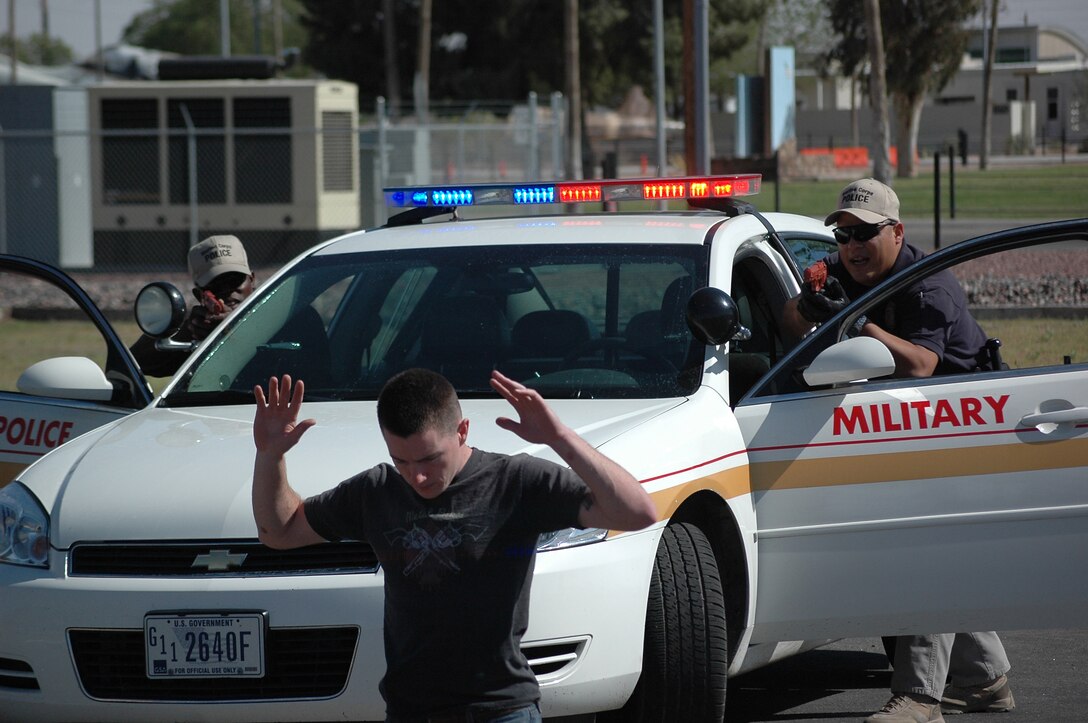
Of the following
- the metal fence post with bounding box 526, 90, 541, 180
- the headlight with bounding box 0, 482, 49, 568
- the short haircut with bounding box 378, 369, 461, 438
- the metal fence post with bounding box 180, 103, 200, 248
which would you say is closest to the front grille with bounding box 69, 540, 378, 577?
the headlight with bounding box 0, 482, 49, 568

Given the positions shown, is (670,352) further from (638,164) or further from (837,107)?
(837,107)

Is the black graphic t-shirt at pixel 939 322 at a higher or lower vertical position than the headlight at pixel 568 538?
higher

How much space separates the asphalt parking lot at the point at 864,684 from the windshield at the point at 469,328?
1221 millimetres

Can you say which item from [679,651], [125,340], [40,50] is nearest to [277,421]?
[679,651]

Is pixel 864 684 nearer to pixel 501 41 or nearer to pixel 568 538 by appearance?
pixel 568 538

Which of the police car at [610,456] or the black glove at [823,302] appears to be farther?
the black glove at [823,302]

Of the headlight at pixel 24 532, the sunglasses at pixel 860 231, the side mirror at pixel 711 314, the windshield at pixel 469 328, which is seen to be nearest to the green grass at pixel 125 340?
the sunglasses at pixel 860 231

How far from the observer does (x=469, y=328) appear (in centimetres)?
520

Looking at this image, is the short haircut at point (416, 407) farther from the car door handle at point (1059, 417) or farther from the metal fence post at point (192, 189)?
the metal fence post at point (192, 189)

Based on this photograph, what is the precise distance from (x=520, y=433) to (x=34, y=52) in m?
132

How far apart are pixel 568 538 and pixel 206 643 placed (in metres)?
0.89

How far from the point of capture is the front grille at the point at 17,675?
407cm

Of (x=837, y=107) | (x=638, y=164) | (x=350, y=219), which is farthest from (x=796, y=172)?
(x=837, y=107)

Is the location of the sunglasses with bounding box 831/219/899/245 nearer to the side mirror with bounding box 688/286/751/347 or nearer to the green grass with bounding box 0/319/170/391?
the side mirror with bounding box 688/286/751/347
